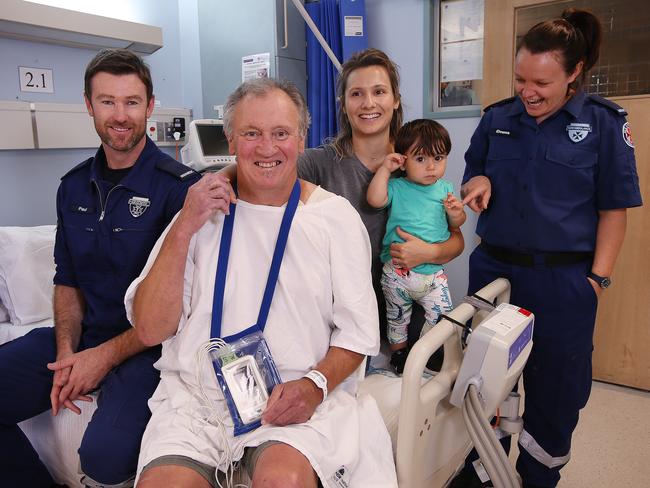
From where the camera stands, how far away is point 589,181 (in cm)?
177

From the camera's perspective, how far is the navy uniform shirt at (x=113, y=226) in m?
1.82

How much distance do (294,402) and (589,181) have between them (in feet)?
4.01

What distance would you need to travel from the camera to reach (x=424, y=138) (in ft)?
6.36

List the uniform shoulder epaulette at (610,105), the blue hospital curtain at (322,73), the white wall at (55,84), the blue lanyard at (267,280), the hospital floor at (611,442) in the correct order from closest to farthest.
Result: 1. the blue lanyard at (267,280)
2. the uniform shoulder epaulette at (610,105)
3. the hospital floor at (611,442)
4. the white wall at (55,84)
5. the blue hospital curtain at (322,73)

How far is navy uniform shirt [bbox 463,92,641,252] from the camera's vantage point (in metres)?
1.74

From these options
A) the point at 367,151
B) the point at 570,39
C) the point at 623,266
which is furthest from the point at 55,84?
the point at 623,266

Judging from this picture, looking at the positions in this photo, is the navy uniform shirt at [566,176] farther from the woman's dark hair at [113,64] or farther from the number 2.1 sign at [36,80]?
the number 2.1 sign at [36,80]

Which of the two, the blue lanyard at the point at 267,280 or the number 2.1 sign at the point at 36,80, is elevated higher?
the number 2.1 sign at the point at 36,80

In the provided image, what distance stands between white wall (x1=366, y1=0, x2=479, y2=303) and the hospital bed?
1.52m

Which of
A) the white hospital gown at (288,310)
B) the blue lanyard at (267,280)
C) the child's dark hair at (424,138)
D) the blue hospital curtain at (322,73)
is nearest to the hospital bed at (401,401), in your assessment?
the white hospital gown at (288,310)

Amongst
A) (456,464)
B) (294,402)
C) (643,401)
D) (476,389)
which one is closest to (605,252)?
(476,389)

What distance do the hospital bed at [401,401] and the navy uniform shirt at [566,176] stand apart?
23 centimetres

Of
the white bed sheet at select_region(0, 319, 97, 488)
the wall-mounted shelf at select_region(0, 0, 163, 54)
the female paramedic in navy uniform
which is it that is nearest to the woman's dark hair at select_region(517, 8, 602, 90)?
the female paramedic in navy uniform

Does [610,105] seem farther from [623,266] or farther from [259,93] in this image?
[623,266]
